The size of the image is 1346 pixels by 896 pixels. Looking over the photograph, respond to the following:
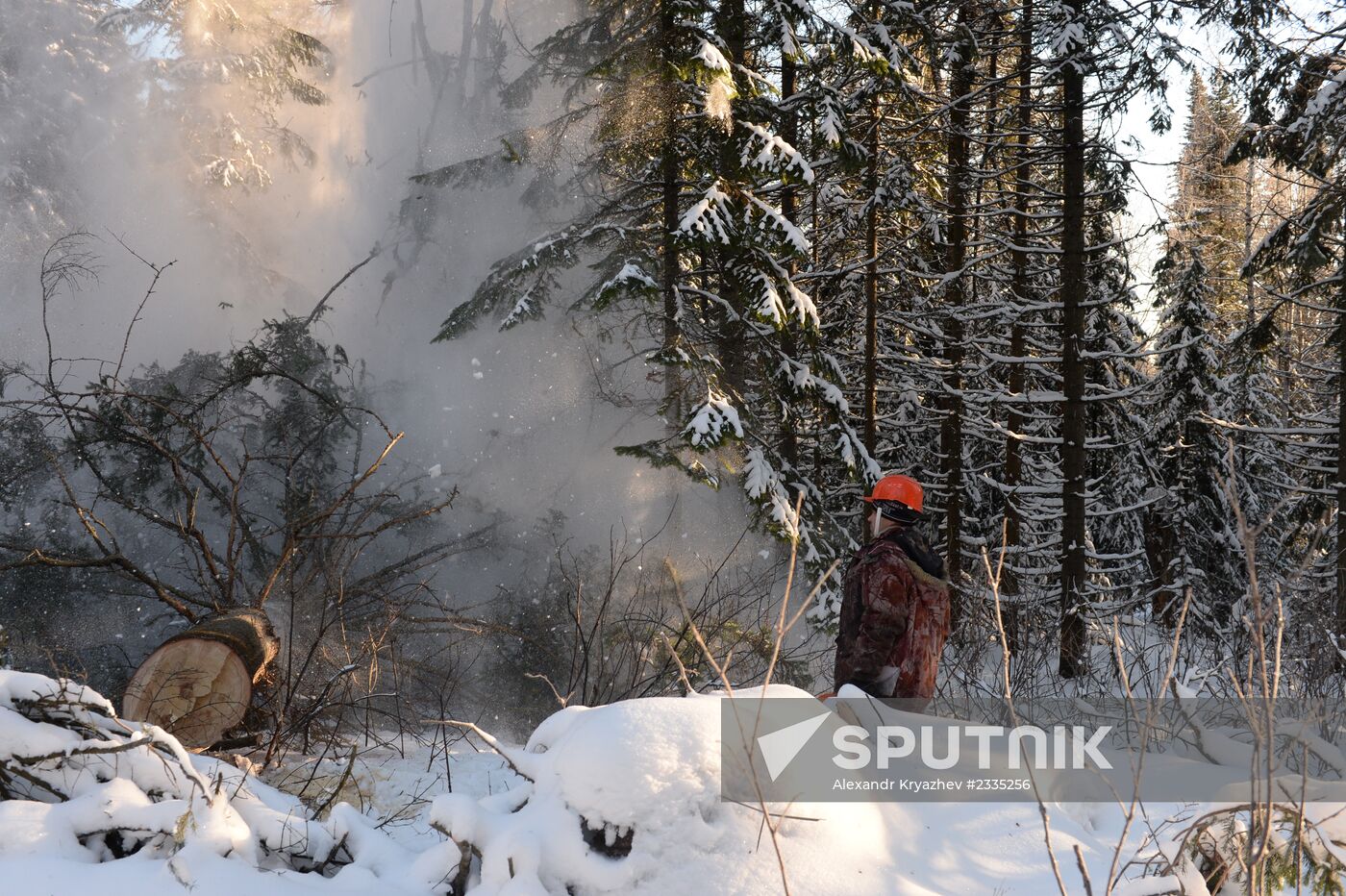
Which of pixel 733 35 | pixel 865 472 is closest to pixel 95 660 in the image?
pixel 865 472

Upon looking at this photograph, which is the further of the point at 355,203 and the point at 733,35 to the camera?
the point at 355,203

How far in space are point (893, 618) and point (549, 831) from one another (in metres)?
1.98

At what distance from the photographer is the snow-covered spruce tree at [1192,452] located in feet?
54.2

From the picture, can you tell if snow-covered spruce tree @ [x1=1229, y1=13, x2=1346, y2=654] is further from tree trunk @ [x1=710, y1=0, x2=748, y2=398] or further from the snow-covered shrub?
the snow-covered shrub

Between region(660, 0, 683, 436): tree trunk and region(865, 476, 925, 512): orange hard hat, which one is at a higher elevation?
region(660, 0, 683, 436): tree trunk

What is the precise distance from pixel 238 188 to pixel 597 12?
5.22 m

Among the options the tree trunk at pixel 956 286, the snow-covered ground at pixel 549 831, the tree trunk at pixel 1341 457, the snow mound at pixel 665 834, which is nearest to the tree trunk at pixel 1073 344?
the tree trunk at pixel 956 286

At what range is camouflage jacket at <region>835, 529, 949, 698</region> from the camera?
394 cm

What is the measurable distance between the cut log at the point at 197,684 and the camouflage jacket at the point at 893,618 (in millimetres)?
3395

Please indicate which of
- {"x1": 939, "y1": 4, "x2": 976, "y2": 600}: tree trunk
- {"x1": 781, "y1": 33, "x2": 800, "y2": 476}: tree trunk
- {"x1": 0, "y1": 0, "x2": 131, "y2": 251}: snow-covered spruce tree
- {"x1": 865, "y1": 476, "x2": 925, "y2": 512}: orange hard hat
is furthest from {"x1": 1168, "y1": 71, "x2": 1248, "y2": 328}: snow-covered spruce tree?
{"x1": 0, "y1": 0, "x2": 131, "y2": 251}: snow-covered spruce tree

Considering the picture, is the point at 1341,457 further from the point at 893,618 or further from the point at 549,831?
the point at 549,831

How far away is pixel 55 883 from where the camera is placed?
101 inches

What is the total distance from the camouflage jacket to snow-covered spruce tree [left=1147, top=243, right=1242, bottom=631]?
574 inches

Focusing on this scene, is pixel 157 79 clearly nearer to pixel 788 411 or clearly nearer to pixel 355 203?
pixel 355 203
